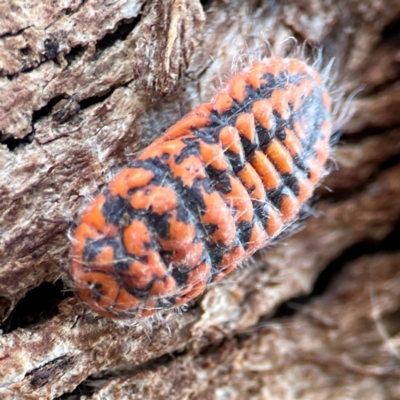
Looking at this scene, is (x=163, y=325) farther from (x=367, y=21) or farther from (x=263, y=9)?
(x=367, y=21)

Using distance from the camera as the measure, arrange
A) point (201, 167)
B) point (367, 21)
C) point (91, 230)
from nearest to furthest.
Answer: point (91, 230)
point (201, 167)
point (367, 21)

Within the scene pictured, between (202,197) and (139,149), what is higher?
(139,149)

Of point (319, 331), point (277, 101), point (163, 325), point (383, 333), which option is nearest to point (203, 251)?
point (163, 325)

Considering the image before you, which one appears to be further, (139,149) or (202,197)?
(139,149)

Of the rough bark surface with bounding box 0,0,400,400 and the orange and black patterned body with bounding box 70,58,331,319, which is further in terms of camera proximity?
the rough bark surface with bounding box 0,0,400,400
